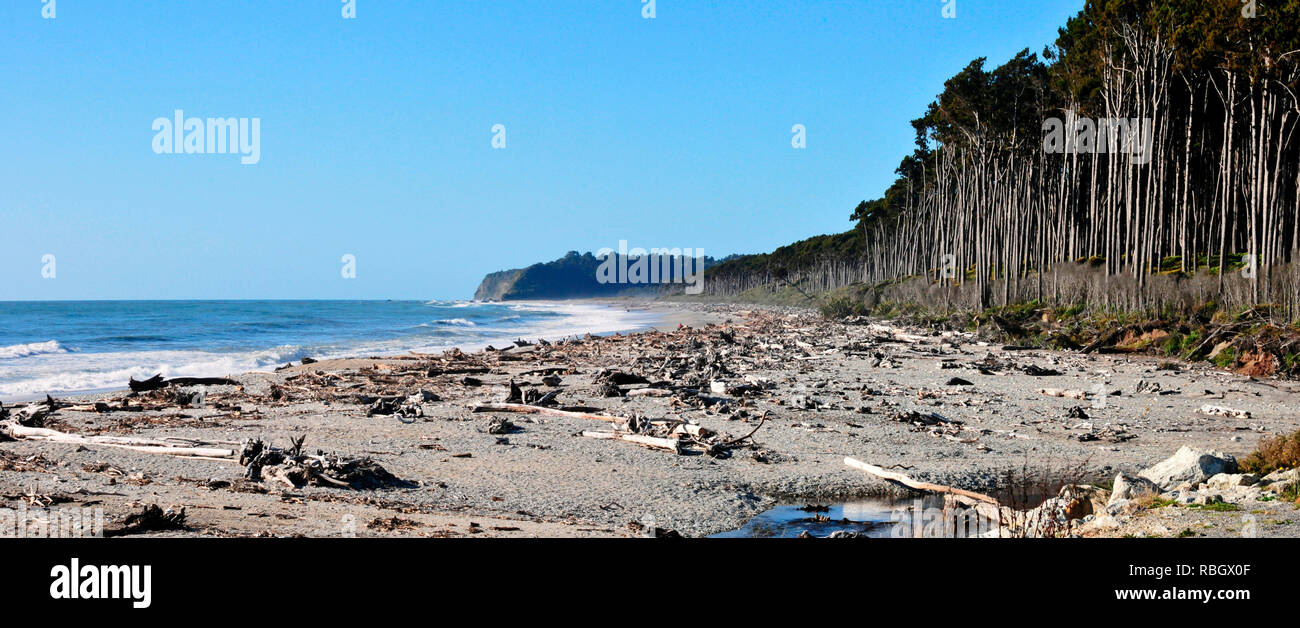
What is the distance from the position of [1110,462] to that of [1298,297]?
12899 millimetres

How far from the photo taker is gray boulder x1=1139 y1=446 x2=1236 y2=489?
7578 millimetres

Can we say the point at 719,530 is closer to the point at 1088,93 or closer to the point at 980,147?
the point at 1088,93

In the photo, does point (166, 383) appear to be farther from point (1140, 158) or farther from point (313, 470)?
point (1140, 158)

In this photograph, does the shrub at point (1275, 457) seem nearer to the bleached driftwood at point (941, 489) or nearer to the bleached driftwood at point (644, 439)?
the bleached driftwood at point (941, 489)

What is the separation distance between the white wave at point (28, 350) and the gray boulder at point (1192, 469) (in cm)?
3282

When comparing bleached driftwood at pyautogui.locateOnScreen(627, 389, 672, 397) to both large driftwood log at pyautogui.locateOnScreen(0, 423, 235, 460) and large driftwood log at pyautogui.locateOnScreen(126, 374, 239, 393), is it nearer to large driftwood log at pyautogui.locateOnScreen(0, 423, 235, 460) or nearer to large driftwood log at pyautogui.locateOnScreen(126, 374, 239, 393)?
large driftwood log at pyautogui.locateOnScreen(0, 423, 235, 460)

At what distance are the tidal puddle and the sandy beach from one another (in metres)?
0.25

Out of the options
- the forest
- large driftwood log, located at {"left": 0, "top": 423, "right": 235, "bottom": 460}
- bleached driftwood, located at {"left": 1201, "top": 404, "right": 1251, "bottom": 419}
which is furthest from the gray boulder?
the forest

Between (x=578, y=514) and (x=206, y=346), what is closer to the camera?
(x=578, y=514)

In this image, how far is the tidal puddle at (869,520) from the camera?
6.46 metres

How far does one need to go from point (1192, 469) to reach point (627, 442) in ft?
19.0

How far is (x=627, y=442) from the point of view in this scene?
33.4 feet
